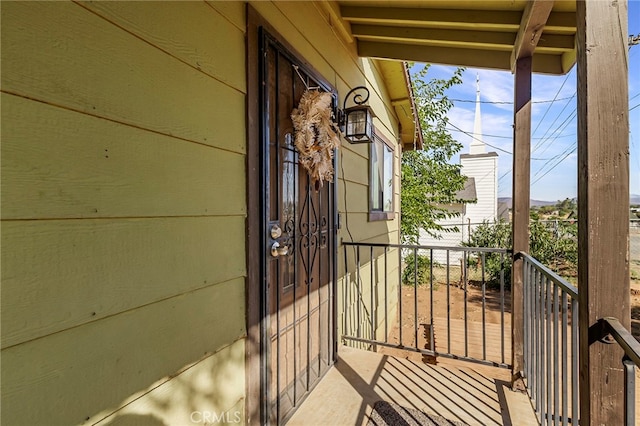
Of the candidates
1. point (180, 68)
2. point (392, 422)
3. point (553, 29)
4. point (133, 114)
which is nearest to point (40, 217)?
point (133, 114)

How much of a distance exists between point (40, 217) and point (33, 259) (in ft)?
0.30

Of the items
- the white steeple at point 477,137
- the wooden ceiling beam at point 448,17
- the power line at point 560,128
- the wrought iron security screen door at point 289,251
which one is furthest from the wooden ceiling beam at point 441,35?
the white steeple at point 477,137

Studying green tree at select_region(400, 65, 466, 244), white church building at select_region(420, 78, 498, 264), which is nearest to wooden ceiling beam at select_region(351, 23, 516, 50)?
green tree at select_region(400, 65, 466, 244)

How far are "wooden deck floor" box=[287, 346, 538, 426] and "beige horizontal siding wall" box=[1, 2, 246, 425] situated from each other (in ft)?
2.44

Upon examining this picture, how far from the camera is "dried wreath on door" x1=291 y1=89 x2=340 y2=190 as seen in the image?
1.78 metres

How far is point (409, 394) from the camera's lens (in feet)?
6.39

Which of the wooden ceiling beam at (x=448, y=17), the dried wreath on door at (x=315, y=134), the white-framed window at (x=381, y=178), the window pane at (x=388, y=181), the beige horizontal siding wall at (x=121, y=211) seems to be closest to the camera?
the beige horizontal siding wall at (x=121, y=211)

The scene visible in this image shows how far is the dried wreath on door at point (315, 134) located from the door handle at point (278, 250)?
0.52 m

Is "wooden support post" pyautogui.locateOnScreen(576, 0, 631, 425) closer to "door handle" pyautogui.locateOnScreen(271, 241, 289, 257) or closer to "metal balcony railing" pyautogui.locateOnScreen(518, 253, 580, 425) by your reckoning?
"metal balcony railing" pyautogui.locateOnScreen(518, 253, 580, 425)

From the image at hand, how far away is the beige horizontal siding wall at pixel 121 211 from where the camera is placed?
0.68 m

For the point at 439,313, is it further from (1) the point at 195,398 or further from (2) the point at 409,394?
(1) the point at 195,398

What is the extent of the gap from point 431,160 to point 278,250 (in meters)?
6.49

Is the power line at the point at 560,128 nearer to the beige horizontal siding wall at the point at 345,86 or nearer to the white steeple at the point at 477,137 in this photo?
the white steeple at the point at 477,137

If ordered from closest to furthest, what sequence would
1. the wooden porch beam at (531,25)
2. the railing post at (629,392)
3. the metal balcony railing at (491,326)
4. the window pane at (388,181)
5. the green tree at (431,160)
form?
the railing post at (629,392), the metal balcony railing at (491,326), the wooden porch beam at (531,25), the window pane at (388,181), the green tree at (431,160)
